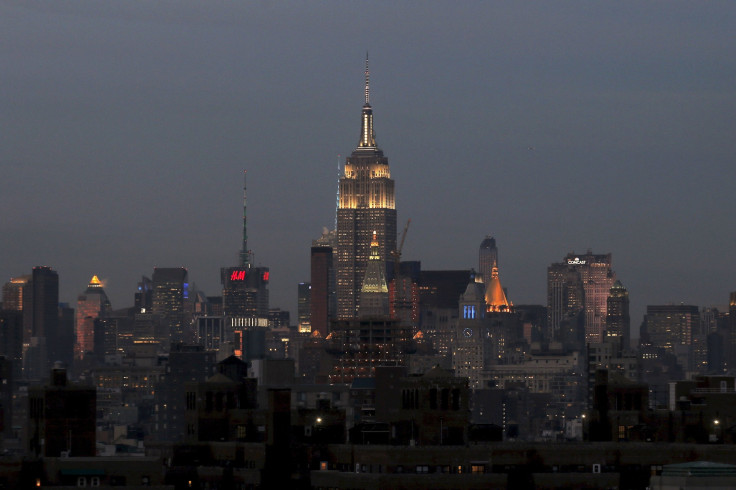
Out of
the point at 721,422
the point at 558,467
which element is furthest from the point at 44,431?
the point at 721,422

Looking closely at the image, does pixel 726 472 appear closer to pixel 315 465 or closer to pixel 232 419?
pixel 315 465

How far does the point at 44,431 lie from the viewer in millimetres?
181500

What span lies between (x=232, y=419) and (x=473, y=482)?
29.7 meters

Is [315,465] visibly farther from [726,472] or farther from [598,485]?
[726,472]

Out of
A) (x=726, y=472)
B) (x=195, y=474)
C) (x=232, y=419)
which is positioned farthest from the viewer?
(x=232, y=419)

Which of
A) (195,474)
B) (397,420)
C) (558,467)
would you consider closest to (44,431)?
(195,474)

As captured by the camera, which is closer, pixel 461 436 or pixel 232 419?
pixel 461 436

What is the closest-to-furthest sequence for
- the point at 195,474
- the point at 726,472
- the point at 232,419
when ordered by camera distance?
the point at 726,472, the point at 195,474, the point at 232,419

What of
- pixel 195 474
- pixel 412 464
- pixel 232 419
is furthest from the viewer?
pixel 232 419

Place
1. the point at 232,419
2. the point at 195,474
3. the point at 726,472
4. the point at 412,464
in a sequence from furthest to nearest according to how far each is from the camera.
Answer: the point at 232,419, the point at 195,474, the point at 412,464, the point at 726,472

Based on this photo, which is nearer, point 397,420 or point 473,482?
point 473,482

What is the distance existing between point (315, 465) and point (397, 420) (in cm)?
721

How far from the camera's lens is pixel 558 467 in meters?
172

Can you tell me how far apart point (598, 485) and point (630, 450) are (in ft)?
22.0
